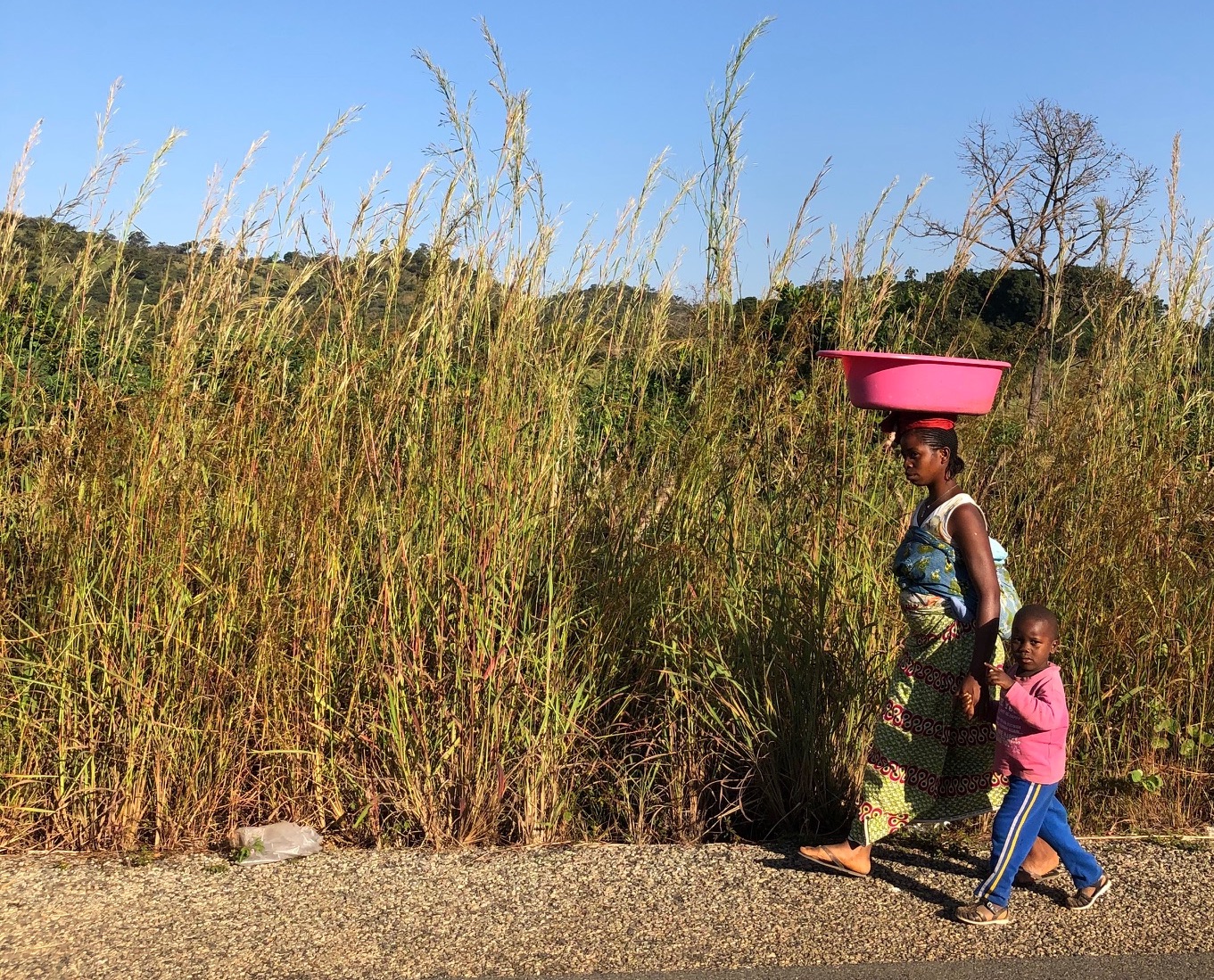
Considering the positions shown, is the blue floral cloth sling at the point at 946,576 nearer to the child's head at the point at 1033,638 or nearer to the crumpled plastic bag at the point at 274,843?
the child's head at the point at 1033,638

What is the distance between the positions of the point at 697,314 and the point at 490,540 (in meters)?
1.45

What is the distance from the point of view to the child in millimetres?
3369

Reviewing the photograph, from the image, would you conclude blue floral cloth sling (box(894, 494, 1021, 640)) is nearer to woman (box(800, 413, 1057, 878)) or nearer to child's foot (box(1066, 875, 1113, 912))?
woman (box(800, 413, 1057, 878))

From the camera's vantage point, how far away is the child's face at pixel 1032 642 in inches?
133

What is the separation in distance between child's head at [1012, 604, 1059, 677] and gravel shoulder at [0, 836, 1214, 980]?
29.1 inches

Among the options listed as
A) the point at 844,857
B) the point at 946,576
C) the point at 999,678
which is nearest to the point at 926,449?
the point at 946,576

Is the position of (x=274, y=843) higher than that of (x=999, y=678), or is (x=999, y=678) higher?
(x=999, y=678)

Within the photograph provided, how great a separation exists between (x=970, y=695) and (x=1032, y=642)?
238mm

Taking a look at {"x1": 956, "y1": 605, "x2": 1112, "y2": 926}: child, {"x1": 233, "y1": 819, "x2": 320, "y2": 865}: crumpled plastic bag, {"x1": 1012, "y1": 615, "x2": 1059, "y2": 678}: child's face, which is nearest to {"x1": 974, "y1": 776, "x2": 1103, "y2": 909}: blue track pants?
{"x1": 956, "y1": 605, "x2": 1112, "y2": 926}: child

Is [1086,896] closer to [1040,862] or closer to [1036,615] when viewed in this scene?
[1040,862]

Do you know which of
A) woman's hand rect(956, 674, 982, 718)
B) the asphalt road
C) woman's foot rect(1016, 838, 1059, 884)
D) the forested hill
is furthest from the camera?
the forested hill

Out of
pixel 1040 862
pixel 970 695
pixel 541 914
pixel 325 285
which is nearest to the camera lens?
pixel 541 914

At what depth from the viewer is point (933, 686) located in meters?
3.62

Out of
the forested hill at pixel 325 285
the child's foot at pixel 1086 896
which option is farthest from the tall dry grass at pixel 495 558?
the child's foot at pixel 1086 896
